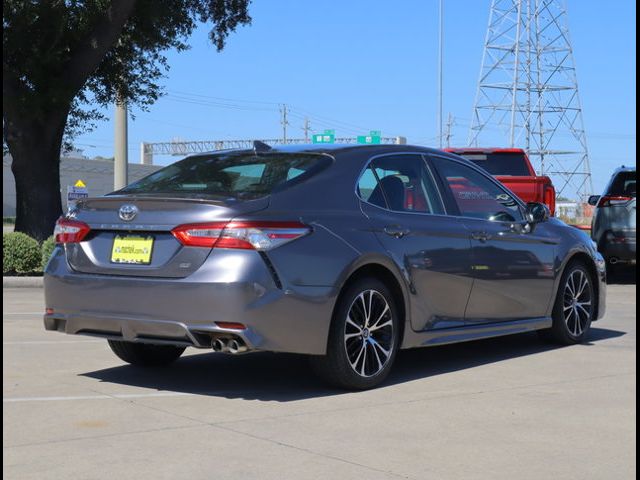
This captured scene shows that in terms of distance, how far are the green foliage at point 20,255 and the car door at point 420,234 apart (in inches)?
411

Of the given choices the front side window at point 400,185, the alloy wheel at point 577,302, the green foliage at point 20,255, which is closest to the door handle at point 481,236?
the front side window at point 400,185

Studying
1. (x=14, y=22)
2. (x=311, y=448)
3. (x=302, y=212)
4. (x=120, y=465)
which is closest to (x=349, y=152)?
(x=302, y=212)

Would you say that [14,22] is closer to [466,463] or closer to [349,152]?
[349,152]

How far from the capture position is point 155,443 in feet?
17.0

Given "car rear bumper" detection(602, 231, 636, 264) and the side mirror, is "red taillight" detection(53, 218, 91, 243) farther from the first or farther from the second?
"car rear bumper" detection(602, 231, 636, 264)

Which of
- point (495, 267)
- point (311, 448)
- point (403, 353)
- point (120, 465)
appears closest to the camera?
point (120, 465)

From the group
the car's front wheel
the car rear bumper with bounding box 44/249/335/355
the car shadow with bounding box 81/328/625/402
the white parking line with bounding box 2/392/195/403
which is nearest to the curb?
the car shadow with bounding box 81/328/625/402

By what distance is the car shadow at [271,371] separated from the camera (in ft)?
21.9

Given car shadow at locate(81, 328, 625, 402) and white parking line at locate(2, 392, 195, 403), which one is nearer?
white parking line at locate(2, 392, 195, 403)

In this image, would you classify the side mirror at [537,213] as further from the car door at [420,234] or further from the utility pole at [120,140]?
the utility pole at [120,140]

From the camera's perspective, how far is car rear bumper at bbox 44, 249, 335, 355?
19.6 ft

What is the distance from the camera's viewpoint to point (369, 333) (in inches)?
262

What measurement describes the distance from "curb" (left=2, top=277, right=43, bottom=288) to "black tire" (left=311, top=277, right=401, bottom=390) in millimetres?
9995

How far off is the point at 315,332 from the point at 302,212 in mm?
725
